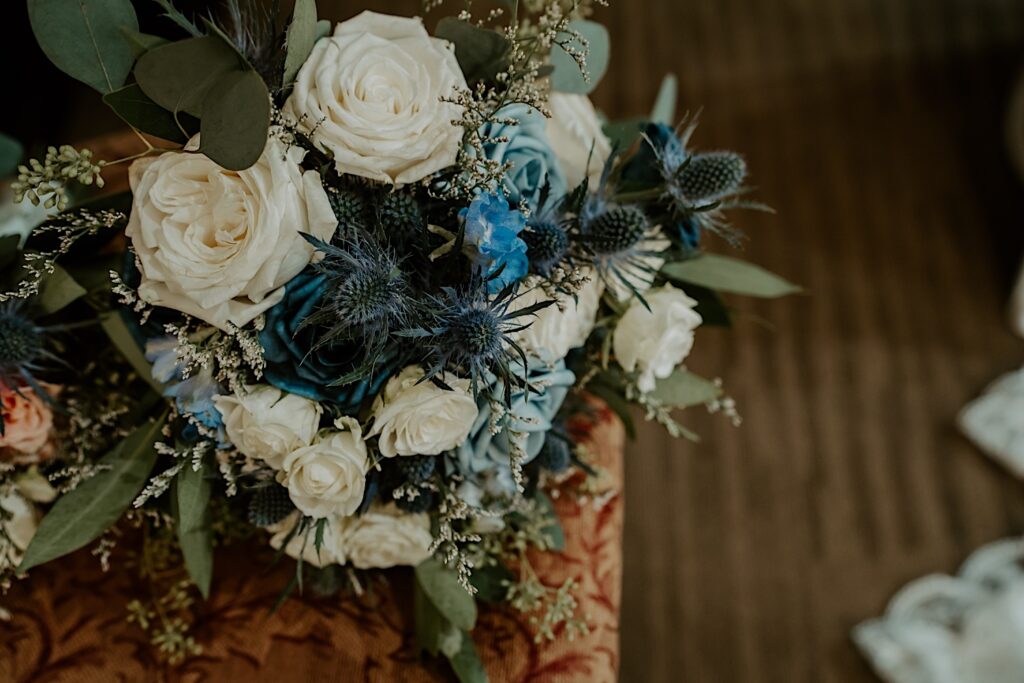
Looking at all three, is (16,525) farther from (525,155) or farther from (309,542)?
(525,155)

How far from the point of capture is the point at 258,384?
2.54ft

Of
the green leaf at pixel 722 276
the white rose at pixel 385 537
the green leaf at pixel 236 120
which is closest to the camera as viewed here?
the green leaf at pixel 236 120

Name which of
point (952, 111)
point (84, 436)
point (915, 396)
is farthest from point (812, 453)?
point (84, 436)

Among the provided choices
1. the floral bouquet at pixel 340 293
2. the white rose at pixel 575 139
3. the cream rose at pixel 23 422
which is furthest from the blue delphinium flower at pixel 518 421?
the cream rose at pixel 23 422

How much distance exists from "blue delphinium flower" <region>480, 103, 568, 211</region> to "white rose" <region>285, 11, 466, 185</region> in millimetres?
54

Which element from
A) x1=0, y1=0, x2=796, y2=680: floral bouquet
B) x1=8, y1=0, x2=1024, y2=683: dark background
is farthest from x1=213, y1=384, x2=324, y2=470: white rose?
x1=8, y1=0, x2=1024, y2=683: dark background

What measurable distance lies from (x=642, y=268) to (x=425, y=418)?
0.27m

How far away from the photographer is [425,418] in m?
0.73

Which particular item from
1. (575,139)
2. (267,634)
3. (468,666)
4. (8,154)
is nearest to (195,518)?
(267,634)

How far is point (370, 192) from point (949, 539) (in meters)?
1.55

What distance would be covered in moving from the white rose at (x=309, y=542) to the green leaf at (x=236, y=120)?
37 cm

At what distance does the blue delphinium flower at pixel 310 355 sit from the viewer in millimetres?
737

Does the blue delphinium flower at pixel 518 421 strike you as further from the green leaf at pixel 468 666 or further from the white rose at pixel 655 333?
the green leaf at pixel 468 666

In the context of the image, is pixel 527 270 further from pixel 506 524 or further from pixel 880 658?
pixel 880 658
